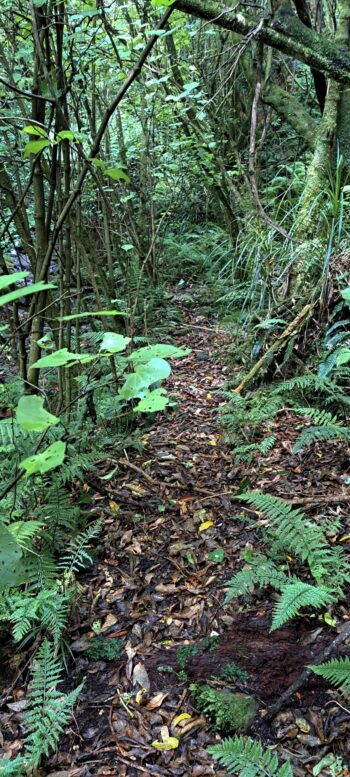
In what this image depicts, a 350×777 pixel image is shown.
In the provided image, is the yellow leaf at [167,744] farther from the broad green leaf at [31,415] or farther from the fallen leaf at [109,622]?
the broad green leaf at [31,415]

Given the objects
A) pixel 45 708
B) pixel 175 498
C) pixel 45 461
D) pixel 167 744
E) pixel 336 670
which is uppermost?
pixel 45 461

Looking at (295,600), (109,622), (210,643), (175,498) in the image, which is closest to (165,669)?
(210,643)

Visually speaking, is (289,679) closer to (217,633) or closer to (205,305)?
(217,633)

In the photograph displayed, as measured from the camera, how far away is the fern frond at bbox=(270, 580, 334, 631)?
6.23ft

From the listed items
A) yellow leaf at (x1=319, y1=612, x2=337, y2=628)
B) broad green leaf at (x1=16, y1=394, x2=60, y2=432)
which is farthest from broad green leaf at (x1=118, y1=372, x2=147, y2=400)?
yellow leaf at (x1=319, y1=612, x2=337, y2=628)

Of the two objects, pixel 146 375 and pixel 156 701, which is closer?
pixel 146 375

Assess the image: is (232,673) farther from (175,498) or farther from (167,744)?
(175,498)

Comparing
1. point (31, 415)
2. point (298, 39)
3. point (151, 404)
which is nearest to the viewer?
point (31, 415)

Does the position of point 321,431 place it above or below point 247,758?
above

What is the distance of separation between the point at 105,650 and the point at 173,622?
335 mm

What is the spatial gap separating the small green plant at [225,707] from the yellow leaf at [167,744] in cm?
15

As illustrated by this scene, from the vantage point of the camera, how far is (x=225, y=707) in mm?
1893

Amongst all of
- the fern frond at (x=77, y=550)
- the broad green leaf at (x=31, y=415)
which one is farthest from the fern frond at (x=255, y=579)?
the broad green leaf at (x=31, y=415)

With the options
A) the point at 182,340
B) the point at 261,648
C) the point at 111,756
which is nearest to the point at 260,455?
the point at 261,648
